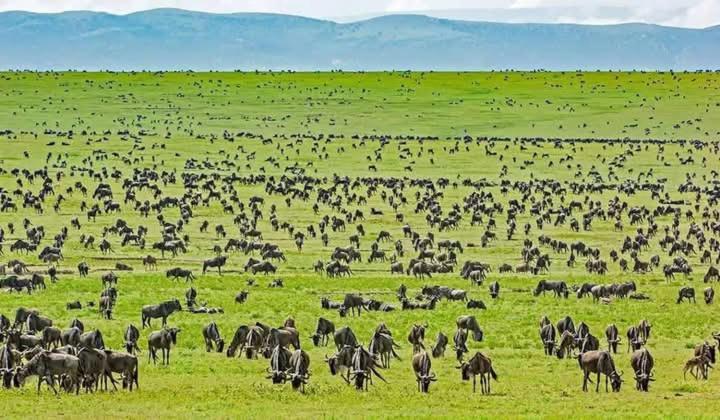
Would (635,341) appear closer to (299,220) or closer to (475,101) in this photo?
(299,220)

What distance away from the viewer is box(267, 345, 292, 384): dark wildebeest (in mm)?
29125

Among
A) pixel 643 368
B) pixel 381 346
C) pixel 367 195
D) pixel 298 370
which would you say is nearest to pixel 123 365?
pixel 298 370

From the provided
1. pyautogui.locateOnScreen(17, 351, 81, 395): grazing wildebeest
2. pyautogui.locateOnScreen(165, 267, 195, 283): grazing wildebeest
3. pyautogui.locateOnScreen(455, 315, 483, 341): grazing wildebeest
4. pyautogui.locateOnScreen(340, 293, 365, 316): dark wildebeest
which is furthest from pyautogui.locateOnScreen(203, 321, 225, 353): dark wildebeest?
pyautogui.locateOnScreen(165, 267, 195, 283): grazing wildebeest

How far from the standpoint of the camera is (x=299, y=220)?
249 ft

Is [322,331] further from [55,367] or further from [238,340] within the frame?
[55,367]

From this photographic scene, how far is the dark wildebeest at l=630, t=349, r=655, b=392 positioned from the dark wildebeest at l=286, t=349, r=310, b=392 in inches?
305

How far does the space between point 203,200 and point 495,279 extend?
32050mm

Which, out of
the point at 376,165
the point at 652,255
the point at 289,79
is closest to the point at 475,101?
the point at 289,79

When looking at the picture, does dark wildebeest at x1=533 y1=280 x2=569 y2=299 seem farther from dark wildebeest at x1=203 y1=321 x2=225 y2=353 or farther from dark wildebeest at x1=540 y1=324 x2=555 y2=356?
dark wildebeest at x1=203 y1=321 x2=225 y2=353

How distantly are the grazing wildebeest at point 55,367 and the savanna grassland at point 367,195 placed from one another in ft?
1.73

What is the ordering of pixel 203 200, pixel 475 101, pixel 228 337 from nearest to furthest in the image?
1. pixel 228 337
2. pixel 203 200
3. pixel 475 101

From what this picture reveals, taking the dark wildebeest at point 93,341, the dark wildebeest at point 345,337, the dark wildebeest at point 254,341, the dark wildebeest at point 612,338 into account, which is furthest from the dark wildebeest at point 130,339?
the dark wildebeest at point 612,338

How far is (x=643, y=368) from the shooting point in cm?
2959

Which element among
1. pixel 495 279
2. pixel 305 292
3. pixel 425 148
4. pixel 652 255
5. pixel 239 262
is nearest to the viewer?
pixel 305 292
